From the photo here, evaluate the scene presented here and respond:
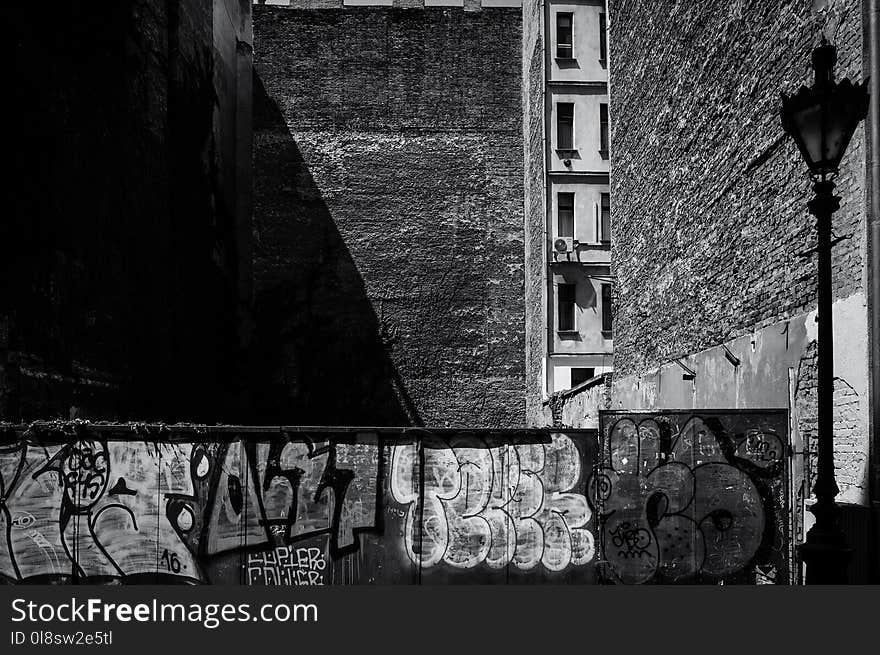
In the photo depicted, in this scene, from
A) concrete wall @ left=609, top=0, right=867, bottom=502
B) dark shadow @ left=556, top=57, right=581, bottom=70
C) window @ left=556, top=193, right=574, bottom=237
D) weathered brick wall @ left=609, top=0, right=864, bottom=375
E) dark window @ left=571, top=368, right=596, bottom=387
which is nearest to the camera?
concrete wall @ left=609, top=0, right=867, bottom=502

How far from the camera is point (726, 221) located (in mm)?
13625

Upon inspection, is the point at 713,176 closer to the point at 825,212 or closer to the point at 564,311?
the point at 825,212

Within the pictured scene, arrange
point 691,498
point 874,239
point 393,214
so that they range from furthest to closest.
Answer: point 393,214
point 691,498
point 874,239

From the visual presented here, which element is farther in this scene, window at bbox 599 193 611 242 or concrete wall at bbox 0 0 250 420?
window at bbox 599 193 611 242

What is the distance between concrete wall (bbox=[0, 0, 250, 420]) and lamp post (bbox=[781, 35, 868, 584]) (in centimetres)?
1125

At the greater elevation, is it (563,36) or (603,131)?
(563,36)

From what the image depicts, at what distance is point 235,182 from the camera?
30250mm

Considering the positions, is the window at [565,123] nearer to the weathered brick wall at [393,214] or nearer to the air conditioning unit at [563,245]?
the air conditioning unit at [563,245]

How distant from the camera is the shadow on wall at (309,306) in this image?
3422 cm

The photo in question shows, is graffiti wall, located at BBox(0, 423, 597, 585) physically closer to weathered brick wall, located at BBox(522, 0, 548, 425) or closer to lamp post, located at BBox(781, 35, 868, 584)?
lamp post, located at BBox(781, 35, 868, 584)

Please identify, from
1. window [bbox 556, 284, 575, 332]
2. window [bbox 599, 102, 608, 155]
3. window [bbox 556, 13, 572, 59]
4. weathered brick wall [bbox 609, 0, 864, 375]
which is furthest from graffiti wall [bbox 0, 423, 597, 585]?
window [bbox 556, 13, 572, 59]

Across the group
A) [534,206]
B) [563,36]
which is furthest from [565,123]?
[534,206]

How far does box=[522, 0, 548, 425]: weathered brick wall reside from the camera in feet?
99.0

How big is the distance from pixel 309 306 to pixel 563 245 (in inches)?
406
